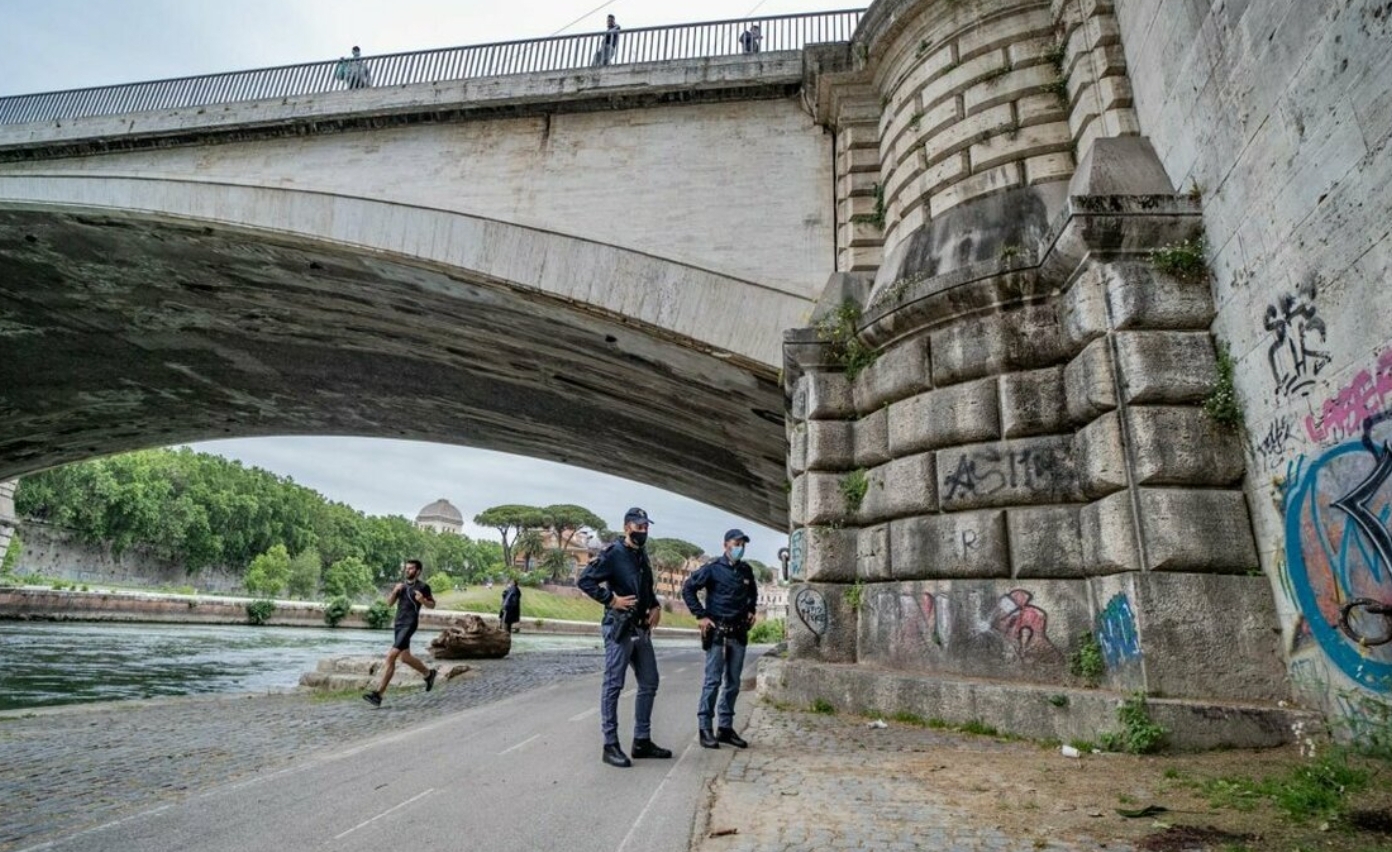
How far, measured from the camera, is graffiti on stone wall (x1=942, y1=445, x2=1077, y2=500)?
19.6 ft

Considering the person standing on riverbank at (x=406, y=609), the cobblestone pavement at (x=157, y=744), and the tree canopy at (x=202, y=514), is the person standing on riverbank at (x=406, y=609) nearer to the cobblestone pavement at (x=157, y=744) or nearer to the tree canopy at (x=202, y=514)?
the cobblestone pavement at (x=157, y=744)

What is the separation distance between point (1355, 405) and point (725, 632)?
4224mm

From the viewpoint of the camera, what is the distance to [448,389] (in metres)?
18.8

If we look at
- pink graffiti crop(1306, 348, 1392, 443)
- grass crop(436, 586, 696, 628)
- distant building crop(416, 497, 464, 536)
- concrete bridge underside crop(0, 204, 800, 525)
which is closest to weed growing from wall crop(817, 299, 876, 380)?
concrete bridge underside crop(0, 204, 800, 525)

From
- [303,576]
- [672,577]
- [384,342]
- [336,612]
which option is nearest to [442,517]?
[672,577]

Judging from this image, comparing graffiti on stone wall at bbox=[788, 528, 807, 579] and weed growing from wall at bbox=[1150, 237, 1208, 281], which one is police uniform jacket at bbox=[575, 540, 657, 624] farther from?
weed growing from wall at bbox=[1150, 237, 1208, 281]

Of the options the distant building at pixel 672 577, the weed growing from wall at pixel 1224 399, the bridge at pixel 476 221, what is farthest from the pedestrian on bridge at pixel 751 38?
the distant building at pixel 672 577

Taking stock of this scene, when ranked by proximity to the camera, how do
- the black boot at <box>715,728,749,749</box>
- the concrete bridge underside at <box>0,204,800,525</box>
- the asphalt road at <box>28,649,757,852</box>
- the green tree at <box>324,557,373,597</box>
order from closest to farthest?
the asphalt road at <box>28,649,757,852</box> < the black boot at <box>715,728,749,749</box> < the concrete bridge underside at <box>0,204,800,525</box> < the green tree at <box>324,557,373,597</box>

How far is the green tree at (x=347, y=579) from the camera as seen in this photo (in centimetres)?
7038

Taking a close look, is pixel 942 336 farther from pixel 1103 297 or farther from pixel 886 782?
pixel 886 782

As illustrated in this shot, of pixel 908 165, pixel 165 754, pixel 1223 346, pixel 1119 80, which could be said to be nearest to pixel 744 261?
pixel 908 165

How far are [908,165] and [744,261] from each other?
8.34 feet

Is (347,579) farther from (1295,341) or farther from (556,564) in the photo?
(1295,341)

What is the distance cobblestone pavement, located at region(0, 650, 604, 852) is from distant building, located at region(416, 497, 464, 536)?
537 ft
